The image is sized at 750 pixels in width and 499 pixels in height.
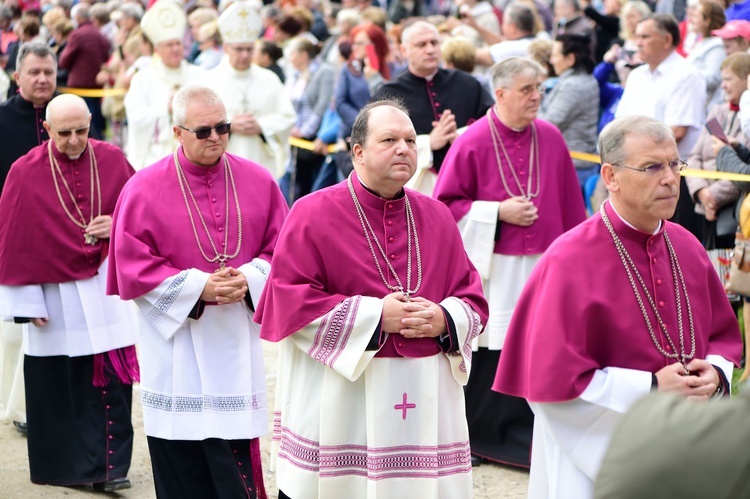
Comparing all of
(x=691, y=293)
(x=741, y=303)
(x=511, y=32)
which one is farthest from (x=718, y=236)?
(x=691, y=293)

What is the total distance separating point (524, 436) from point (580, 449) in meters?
2.98

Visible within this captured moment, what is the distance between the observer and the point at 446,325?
484 cm

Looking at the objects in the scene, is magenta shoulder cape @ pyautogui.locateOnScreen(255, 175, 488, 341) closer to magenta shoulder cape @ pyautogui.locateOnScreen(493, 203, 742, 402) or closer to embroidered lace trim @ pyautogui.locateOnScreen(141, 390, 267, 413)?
magenta shoulder cape @ pyautogui.locateOnScreen(493, 203, 742, 402)

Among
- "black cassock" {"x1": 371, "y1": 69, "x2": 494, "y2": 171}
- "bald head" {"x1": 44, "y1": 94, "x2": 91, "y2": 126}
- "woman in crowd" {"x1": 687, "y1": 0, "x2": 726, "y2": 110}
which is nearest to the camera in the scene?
"bald head" {"x1": 44, "y1": 94, "x2": 91, "y2": 126}

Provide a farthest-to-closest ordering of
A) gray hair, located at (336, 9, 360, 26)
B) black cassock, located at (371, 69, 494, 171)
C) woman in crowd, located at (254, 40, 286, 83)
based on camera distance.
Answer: gray hair, located at (336, 9, 360, 26), woman in crowd, located at (254, 40, 286, 83), black cassock, located at (371, 69, 494, 171)

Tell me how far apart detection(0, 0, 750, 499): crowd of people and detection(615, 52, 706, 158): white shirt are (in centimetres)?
2

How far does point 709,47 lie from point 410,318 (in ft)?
19.9

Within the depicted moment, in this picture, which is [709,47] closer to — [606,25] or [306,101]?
[606,25]

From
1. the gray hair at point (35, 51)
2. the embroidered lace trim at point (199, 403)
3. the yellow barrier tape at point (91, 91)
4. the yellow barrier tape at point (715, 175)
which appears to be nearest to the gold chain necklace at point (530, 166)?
the yellow barrier tape at point (715, 175)

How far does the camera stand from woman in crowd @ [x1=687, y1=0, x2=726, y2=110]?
9711mm

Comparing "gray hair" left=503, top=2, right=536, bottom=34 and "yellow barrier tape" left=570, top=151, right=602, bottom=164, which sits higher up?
"gray hair" left=503, top=2, right=536, bottom=34

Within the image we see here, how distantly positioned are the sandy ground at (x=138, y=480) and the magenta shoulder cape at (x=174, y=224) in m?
1.62

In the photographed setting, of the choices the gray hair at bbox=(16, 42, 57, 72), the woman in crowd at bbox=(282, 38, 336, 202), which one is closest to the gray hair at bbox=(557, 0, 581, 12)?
the woman in crowd at bbox=(282, 38, 336, 202)

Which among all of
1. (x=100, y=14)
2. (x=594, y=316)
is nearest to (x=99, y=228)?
(x=594, y=316)
